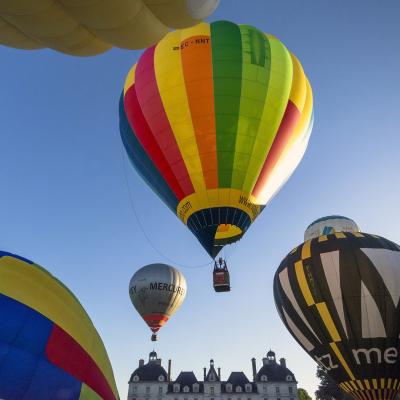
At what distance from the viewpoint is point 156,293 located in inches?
1109

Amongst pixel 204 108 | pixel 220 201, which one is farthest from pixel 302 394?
pixel 204 108

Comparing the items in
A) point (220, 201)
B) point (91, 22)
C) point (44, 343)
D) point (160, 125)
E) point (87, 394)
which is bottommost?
point (87, 394)

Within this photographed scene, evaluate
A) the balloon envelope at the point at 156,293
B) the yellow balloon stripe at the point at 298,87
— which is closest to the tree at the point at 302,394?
the balloon envelope at the point at 156,293

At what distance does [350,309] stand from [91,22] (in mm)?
14514

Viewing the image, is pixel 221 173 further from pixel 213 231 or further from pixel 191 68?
pixel 191 68

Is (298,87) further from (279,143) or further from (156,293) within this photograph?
(156,293)

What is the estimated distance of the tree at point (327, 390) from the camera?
3899 centimetres

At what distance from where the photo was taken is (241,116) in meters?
15.8

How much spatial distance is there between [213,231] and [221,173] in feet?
8.00

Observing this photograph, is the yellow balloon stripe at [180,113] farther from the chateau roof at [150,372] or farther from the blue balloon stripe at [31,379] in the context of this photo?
the chateau roof at [150,372]

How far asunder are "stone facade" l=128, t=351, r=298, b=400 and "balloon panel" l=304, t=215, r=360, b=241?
153ft

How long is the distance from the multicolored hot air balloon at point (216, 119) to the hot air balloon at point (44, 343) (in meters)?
9.32

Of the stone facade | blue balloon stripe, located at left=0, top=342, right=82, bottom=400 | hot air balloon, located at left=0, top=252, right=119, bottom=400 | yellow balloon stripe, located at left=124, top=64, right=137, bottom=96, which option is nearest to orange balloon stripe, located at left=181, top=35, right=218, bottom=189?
yellow balloon stripe, located at left=124, top=64, right=137, bottom=96

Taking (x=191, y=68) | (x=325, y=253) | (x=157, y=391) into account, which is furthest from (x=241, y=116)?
(x=157, y=391)
